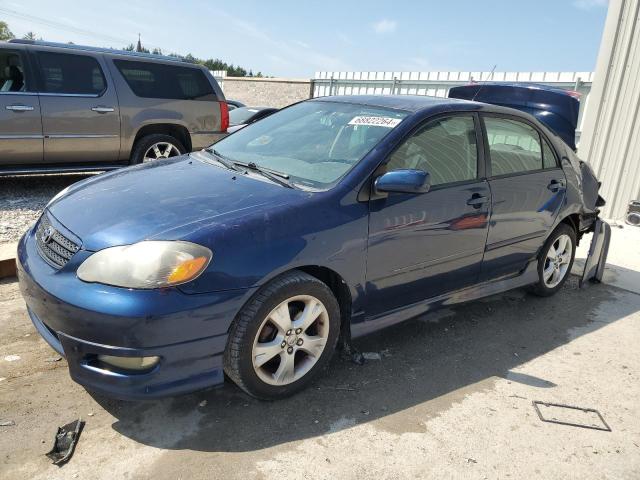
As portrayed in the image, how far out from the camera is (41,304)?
97.2 inches

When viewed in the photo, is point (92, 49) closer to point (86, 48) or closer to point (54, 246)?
point (86, 48)

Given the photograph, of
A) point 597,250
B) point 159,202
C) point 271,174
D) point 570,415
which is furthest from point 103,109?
point 570,415

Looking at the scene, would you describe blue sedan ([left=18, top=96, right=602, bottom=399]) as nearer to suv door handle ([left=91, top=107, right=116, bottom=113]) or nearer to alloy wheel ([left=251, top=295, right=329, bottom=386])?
alloy wheel ([left=251, top=295, right=329, bottom=386])

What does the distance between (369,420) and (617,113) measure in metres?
6.84

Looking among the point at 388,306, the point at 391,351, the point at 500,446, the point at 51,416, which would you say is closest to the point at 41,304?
the point at 51,416

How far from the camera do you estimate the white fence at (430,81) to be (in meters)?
9.85

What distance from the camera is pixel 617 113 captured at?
747 cm

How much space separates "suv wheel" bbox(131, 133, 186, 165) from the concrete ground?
140 inches

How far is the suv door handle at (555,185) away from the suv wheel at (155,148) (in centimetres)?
488

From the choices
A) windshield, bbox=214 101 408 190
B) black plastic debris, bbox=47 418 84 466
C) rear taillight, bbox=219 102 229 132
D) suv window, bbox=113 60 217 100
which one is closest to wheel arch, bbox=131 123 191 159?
suv window, bbox=113 60 217 100

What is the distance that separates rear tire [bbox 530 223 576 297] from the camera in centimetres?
441

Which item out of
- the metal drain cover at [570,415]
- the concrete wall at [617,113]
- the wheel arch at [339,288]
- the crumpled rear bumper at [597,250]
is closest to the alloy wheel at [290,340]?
the wheel arch at [339,288]

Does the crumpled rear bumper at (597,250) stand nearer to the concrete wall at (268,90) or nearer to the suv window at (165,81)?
the suv window at (165,81)

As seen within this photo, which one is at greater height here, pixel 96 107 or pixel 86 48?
pixel 86 48
